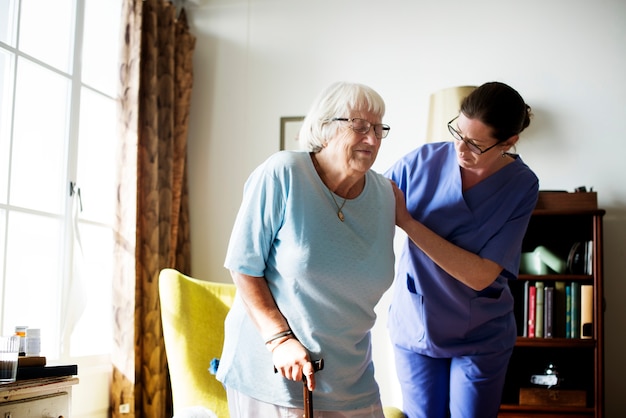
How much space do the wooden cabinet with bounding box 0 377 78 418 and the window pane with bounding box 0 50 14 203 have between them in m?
1.00

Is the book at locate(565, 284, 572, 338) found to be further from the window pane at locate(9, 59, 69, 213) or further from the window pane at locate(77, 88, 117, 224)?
the window pane at locate(9, 59, 69, 213)

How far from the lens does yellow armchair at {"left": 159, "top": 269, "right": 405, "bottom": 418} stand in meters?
2.83

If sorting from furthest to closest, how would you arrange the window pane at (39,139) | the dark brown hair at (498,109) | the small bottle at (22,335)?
the window pane at (39,139)
the small bottle at (22,335)
the dark brown hair at (498,109)

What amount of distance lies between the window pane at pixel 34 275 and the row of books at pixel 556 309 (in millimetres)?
2216

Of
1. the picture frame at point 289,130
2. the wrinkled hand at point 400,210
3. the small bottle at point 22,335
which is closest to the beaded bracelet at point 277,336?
the wrinkled hand at point 400,210

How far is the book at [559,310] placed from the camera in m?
3.57

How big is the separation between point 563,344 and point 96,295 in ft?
7.44

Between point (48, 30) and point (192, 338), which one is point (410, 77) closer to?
point (48, 30)

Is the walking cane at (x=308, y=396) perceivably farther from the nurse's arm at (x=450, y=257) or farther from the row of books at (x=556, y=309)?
the row of books at (x=556, y=309)

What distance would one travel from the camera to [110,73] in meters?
3.86

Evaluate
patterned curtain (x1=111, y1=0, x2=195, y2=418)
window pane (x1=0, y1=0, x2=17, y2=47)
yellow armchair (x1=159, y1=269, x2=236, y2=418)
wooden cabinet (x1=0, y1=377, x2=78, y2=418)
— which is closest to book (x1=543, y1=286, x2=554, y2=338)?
yellow armchair (x1=159, y1=269, x2=236, y2=418)

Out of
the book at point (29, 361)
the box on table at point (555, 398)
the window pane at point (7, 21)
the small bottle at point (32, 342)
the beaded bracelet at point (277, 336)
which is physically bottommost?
the box on table at point (555, 398)

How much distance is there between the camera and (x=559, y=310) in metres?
3.59

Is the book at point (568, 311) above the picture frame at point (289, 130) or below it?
below
